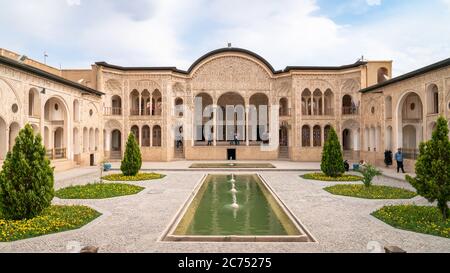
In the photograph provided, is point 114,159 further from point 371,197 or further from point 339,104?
point 371,197

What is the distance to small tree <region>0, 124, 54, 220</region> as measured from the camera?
8.77 metres

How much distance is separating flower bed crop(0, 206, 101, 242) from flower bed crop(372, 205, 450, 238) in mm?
9182

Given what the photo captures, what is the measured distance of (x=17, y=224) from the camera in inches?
329

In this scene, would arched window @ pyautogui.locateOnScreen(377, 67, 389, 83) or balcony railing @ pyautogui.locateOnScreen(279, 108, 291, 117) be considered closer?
arched window @ pyautogui.locateOnScreen(377, 67, 389, 83)

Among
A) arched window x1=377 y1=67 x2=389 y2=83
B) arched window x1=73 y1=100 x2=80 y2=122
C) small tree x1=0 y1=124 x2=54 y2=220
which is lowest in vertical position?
small tree x1=0 y1=124 x2=54 y2=220

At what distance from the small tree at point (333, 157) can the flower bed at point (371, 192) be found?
308 cm

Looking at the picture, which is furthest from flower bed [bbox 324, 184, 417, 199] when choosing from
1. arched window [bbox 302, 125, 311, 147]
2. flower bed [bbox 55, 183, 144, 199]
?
arched window [bbox 302, 125, 311, 147]

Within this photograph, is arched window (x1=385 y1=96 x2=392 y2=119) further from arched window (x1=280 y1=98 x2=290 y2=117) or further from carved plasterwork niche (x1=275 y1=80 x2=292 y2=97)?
arched window (x1=280 y1=98 x2=290 y2=117)

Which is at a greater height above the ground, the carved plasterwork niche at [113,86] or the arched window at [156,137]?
the carved plasterwork niche at [113,86]

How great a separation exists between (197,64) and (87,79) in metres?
11.6

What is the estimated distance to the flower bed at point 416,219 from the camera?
7977mm

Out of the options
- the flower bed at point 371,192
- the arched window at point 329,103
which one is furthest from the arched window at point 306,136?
the flower bed at point 371,192

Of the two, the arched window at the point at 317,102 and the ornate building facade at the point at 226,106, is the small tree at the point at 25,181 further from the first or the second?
the arched window at the point at 317,102
